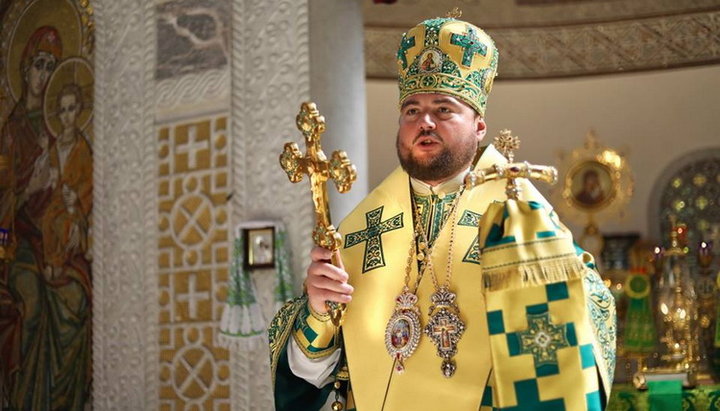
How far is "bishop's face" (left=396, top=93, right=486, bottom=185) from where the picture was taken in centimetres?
275

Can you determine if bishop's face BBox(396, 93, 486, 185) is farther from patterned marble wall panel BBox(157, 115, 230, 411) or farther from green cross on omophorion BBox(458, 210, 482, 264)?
patterned marble wall panel BBox(157, 115, 230, 411)

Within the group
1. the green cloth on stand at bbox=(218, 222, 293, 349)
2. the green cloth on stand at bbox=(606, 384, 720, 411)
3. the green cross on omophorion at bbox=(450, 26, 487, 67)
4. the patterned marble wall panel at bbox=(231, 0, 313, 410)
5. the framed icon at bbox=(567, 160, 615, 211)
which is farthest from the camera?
the framed icon at bbox=(567, 160, 615, 211)

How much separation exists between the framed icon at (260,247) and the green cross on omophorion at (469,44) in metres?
2.29

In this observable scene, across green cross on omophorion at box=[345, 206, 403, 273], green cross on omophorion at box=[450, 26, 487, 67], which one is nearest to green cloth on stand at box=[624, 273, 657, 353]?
green cross on omophorion at box=[345, 206, 403, 273]

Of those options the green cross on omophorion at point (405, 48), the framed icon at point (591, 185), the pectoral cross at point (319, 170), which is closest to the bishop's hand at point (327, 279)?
the pectoral cross at point (319, 170)

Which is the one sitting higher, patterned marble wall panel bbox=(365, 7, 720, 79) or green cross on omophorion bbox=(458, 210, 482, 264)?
patterned marble wall panel bbox=(365, 7, 720, 79)

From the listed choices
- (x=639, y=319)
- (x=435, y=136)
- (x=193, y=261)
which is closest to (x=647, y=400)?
(x=639, y=319)

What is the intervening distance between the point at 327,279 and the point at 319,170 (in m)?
0.31

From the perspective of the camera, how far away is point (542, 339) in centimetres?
232

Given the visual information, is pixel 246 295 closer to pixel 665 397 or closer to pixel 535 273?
pixel 665 397

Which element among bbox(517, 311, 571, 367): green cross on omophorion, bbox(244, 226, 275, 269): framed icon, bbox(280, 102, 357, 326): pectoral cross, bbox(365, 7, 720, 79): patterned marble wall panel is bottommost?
bbox(517, 311, 571, 367): green cross on omophorion

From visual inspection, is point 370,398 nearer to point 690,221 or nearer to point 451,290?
point 451,290

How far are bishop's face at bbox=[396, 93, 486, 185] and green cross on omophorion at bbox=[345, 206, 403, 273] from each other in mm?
257

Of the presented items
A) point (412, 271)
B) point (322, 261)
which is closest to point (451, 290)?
point (412, 271)
